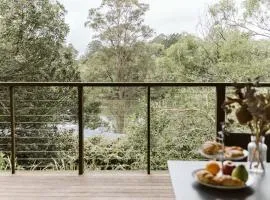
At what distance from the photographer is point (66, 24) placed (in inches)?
353

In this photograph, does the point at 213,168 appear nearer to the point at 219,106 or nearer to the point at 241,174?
the point at 241,174

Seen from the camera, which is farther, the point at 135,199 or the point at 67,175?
the point at 67,175

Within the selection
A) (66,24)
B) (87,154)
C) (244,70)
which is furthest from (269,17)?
(87,154)

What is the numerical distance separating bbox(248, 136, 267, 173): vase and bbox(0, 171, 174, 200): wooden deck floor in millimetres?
1487

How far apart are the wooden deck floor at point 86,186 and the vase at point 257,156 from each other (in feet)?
4.88

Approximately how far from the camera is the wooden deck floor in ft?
10.7

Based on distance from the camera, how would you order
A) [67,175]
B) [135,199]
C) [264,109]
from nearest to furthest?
[264,109] → [135,199] → [67,175]

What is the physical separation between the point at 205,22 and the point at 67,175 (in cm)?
636

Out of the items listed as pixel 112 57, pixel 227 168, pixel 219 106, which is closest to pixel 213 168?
pixel 227 168

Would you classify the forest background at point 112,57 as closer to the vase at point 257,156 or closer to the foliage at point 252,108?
the vase at point 257,156

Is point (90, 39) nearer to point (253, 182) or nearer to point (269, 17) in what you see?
point (269, 17)

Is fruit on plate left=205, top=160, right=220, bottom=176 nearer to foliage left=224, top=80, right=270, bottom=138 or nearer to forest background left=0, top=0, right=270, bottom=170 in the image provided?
foliage left=224, top=80, right=270, bottom=138

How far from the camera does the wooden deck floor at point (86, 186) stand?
3.26 m

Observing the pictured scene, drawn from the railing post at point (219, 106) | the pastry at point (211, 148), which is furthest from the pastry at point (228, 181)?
the railing post at point (219, 106)
